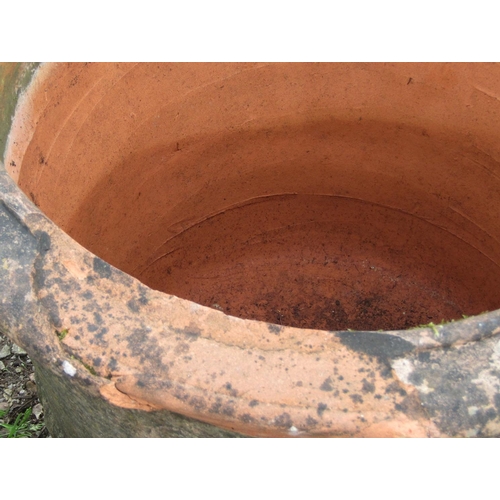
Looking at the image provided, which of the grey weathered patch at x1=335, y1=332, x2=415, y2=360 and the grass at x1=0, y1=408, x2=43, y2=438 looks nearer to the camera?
the grey weathered patch at x1=335, y1=332, x2=415, y2=360

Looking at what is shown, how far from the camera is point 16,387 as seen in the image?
2.39 meters

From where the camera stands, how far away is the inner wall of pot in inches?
84.8

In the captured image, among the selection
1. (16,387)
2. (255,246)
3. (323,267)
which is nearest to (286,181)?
(255,246)

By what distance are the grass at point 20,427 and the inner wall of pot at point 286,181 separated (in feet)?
2.29

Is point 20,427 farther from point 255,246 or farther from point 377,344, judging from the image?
point 377,344

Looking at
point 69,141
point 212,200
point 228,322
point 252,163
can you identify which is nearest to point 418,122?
point 252,163

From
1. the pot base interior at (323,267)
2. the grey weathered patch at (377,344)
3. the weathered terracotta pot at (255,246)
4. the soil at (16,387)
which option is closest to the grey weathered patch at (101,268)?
the weathered terracotta pot at (255,246)

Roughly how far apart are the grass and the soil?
1 cm

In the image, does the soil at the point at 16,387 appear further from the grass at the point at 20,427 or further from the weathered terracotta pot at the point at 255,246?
the weathered terracotta pot at the point at 255,246

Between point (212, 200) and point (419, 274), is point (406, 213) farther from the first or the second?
point (212, 200)

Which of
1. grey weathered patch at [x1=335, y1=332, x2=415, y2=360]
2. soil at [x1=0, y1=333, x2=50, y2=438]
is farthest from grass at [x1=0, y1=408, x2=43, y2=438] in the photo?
grey weathered patch at [x1=335, y1=332, x2=415, y2=360]

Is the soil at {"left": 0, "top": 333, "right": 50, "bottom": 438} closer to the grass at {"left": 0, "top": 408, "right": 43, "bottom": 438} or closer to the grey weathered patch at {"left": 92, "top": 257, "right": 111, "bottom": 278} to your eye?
the grass at {"left": 0, "top": 408, "right": 43, "bottom": 438}

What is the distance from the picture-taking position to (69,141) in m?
1.98

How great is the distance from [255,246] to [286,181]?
1.31ft
